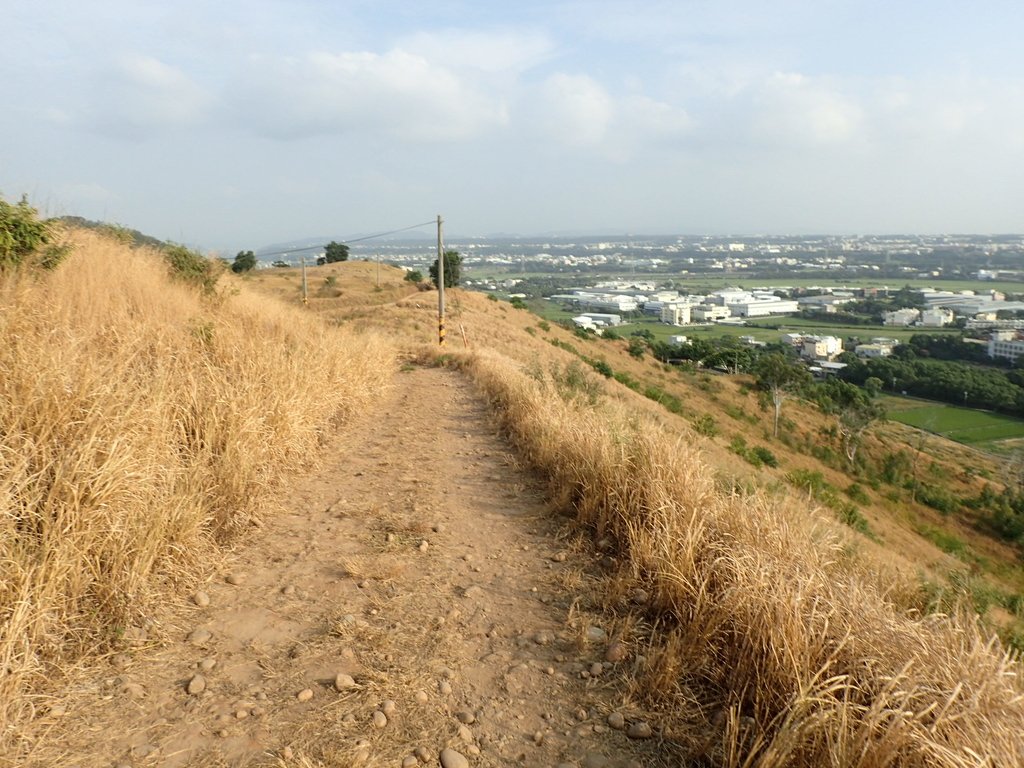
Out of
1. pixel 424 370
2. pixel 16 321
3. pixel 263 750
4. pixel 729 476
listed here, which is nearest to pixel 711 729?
pixel 263 750

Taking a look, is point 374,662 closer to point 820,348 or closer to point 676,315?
point 820,348

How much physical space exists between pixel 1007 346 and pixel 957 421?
14.1 metres

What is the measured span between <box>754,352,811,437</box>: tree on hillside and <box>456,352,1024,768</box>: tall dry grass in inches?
1253

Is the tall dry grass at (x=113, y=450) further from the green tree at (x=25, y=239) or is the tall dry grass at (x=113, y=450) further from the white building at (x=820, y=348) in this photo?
the white building at (x=820, y=348)

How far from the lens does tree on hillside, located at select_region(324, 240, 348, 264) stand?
187ft

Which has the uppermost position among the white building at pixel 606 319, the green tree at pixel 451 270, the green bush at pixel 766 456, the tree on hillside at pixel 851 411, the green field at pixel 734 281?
the green tree at pixel 451 270

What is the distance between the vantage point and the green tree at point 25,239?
5895 mm

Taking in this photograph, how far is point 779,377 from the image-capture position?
1356 inches

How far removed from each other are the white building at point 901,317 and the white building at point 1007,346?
1255 centimetres

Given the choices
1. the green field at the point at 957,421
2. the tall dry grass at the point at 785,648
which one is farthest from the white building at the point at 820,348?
the tall dry grass at the point at 785,648

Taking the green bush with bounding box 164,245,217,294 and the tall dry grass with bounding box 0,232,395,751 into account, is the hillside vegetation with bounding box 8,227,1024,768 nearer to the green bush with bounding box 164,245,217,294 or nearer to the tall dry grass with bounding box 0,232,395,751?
the tall dry grass with bounding box 0,232,395,751

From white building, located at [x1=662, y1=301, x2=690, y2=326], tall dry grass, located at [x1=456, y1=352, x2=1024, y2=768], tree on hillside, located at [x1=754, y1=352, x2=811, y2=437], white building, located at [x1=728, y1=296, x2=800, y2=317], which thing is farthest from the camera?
white building, located at [x1=728, y1=296, x2=800, y2=317]

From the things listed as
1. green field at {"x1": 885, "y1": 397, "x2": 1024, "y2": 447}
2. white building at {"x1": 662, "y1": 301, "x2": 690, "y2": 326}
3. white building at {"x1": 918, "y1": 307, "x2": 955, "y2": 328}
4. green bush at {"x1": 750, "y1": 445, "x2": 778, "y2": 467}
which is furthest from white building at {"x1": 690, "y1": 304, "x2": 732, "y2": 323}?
green bush at {"x1": 750, "y1": 445, "x2": 778, "y2": 467}

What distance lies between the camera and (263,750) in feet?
7.37
